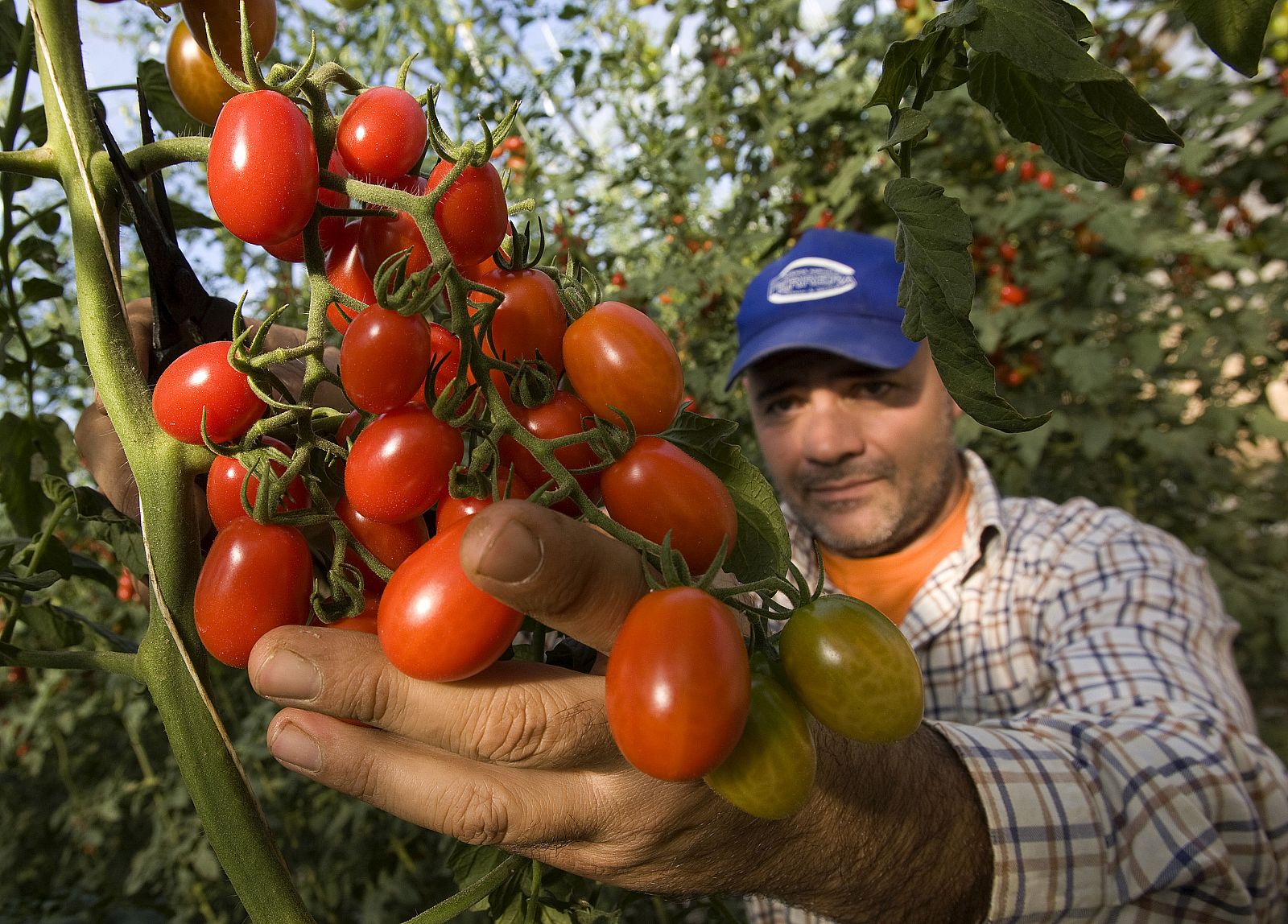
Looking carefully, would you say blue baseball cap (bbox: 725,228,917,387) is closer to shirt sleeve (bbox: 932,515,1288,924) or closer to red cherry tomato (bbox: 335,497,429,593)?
shirt sleeve (bbox: 932,515,1288,924)

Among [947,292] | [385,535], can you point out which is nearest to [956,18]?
[947,292]

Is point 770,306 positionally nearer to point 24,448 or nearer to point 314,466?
point 24,448

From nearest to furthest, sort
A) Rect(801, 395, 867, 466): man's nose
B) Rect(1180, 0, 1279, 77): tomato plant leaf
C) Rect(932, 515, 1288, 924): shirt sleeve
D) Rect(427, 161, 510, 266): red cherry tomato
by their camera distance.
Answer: Rect(1180, 0, 1279, 77): tomato plant leaf
Rect(427, 161, 510, 266): red cherry tomato
Rect(932, 515, 1288, 924): shirt sleeve
Rect(801, 395, 867, 466): man's nose

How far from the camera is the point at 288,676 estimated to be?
613 millimetres

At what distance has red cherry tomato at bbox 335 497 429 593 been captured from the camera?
66 cm

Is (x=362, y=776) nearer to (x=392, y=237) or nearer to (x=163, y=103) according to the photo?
(x=392, y=237)

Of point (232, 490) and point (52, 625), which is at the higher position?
point (232, 490)

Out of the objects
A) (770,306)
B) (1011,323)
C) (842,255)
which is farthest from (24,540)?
(1011,323)

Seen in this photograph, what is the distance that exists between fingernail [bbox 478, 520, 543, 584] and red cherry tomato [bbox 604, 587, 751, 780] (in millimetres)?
71

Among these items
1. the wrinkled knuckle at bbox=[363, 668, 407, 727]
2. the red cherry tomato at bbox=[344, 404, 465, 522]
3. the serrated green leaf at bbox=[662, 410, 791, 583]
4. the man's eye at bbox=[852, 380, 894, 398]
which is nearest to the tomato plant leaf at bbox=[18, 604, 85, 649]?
the wrinkled knuckle at bbox=[363, 668, 407, 727]

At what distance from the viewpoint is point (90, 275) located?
639mm

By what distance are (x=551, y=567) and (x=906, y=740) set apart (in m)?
0.76

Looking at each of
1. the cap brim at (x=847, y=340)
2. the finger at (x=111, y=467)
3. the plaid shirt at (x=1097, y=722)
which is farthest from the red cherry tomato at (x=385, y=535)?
the cap brim at (x=847, y=340)

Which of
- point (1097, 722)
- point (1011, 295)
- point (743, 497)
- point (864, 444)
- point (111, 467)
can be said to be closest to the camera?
point (743, 497)
